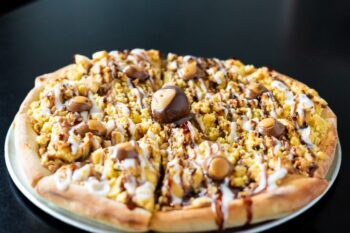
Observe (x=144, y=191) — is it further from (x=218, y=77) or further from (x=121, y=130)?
(x=218, y=77)

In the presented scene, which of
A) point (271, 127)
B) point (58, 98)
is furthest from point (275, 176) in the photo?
point (58, 98)

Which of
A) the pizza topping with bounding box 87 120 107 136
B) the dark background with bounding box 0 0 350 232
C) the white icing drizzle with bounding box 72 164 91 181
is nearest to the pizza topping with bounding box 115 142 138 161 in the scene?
the white icing drizzle with bounding box 72 164 91 181

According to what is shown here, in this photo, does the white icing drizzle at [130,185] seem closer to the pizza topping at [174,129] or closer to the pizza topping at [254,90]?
the pizza topping at [174,129]

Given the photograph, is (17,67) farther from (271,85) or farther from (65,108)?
Answer: (271,85)

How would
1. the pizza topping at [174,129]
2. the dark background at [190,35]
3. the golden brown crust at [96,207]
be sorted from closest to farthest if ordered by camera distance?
the golden brown crust at [96,207], the pizza topping at [174,129], the dark background at [190,35]

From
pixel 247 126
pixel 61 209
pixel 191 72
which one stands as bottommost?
pixel 61 209

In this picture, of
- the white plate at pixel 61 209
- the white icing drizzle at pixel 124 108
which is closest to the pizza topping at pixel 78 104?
the white icing drizzle at pixel 124 108

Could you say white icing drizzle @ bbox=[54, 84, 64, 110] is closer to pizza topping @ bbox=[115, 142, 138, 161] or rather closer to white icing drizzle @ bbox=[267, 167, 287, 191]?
pizza topping @ bbox=[115, 142, 138, 161]
